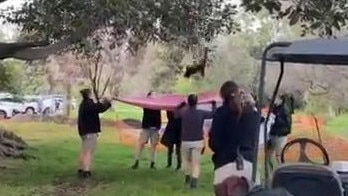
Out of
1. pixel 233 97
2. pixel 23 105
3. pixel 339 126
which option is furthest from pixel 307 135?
pixel 23 105

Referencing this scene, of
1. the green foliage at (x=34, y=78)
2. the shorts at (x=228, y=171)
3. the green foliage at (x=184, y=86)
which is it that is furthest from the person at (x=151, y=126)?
the green foliage at (x=34, y=78)

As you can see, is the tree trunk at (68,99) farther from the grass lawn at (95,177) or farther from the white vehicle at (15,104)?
the grass lawn at (95,177)

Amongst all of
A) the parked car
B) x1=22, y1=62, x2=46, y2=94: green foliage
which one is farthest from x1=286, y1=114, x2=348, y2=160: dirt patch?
the parked car

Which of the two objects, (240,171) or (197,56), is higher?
(197,56)

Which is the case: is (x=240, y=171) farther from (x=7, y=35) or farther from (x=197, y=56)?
(x=7, y=35)

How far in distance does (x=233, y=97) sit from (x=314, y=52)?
1605mm

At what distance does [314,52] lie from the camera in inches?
208

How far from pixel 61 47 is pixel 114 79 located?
2025cm

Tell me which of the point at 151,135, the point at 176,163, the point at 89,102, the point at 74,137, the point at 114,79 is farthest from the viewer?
the point at 114,79

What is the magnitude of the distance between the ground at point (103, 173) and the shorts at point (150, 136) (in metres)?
0.50

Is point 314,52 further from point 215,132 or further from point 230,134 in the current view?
point 215,132

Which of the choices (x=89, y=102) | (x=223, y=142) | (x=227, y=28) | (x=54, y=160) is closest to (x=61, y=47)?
(x=89, y=102)

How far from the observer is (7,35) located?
18281 millimetres

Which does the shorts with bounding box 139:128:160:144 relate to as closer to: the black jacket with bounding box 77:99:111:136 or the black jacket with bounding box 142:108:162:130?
the black jacket with bounding box 142:108:162:130
